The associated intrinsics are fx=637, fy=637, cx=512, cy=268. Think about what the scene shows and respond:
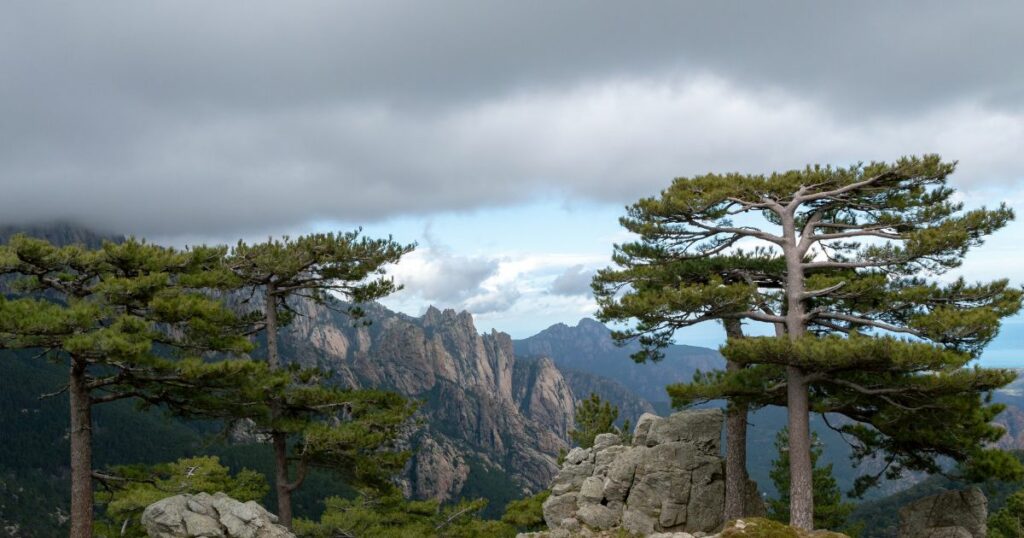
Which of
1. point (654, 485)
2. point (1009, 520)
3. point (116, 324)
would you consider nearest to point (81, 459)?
point (116, 324)

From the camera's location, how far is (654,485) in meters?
17.9

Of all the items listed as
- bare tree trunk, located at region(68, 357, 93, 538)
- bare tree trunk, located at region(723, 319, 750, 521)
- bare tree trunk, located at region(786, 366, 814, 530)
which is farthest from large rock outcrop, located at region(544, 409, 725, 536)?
bare tree trunk, located at region(68, 357, 93, 538)

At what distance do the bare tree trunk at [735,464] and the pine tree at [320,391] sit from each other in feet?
32.7

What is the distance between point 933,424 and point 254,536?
17095 mm

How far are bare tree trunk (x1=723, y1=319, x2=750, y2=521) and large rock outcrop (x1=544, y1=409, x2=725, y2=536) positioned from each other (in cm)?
50

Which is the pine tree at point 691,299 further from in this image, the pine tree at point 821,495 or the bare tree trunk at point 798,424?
the pine tree at point 821,495

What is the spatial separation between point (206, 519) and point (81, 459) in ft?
12.1

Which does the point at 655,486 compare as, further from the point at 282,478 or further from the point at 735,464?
the point at 282,478

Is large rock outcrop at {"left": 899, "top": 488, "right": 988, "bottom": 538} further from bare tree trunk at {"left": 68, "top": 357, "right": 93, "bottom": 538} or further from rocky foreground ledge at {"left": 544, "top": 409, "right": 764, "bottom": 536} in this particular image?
bare tree trunk at {"left": 68, "top": 357, "right": 93, "bottom": 538}

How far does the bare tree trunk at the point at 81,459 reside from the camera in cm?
1568

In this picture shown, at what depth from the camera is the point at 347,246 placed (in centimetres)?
2023

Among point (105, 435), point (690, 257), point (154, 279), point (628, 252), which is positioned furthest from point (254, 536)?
point (105, 435)

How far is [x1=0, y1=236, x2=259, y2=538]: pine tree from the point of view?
13.5 metres

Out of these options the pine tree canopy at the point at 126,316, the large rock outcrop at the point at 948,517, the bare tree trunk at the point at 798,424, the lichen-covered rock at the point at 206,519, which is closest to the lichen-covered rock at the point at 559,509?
the bare tree trunk at the point at 798,424
